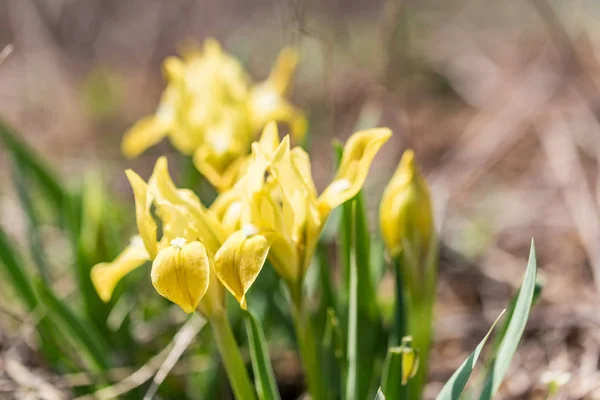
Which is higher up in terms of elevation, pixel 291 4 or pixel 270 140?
pixel 291 4

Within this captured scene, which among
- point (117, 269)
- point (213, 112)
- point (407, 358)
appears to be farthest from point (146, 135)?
point (407, 358)

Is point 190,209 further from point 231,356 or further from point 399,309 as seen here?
point 399,309

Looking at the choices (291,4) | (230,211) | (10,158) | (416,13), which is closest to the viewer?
(230,211)

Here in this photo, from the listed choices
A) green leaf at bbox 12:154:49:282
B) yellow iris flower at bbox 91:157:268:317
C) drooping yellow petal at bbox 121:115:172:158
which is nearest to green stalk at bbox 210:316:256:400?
yellow iris flower at bbox 91:157:268:317

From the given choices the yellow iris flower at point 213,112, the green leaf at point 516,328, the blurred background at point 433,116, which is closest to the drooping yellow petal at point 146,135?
the yellow iris flower at point 213,112

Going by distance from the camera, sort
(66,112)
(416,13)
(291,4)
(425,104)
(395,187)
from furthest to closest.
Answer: (416,13), (66,112), (425,104), (291,4), (395,187)

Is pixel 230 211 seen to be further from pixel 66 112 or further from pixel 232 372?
pixel 66 112

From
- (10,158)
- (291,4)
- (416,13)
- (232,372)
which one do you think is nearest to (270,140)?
(232,372)

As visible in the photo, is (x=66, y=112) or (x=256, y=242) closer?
(x=256, y=242)

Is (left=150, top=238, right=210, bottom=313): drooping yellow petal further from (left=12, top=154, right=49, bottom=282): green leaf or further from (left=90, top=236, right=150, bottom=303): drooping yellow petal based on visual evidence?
(left=12, top=154, right=49, bottom=282): green leaf
